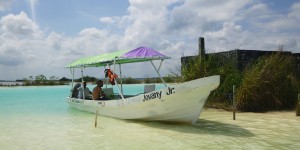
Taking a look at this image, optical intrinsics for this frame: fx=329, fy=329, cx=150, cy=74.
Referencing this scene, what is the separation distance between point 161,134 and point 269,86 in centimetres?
616

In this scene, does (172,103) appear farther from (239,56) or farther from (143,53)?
(239,56)

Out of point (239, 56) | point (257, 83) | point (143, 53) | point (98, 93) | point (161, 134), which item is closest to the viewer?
point (161, 134)

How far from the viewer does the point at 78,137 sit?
10.2 metres

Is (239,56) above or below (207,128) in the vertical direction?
above

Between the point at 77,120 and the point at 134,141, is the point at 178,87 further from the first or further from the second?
the point at 77,120

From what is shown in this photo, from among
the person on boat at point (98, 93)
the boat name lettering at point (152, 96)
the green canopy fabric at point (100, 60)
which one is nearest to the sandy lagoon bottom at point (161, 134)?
the boat name lettering at point (152, 96)

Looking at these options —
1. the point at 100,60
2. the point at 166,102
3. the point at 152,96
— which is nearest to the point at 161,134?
the point at 166,102

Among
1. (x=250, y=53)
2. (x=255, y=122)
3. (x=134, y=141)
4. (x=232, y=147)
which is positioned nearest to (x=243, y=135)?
(x=232, y=147)

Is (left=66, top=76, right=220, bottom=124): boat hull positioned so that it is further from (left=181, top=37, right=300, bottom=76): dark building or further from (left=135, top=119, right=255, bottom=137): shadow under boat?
(left=181, top=37, right=300, bottom=76): dark building

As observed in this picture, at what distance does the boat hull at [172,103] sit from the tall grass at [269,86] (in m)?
3.75

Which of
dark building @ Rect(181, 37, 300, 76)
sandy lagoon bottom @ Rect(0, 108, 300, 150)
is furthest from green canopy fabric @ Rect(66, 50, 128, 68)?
dark building @ Rect(181, 37, 300, 76)

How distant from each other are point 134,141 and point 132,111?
2879 millimetres

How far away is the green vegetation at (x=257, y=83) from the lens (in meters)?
13.8

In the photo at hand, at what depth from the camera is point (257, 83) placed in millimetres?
13594
